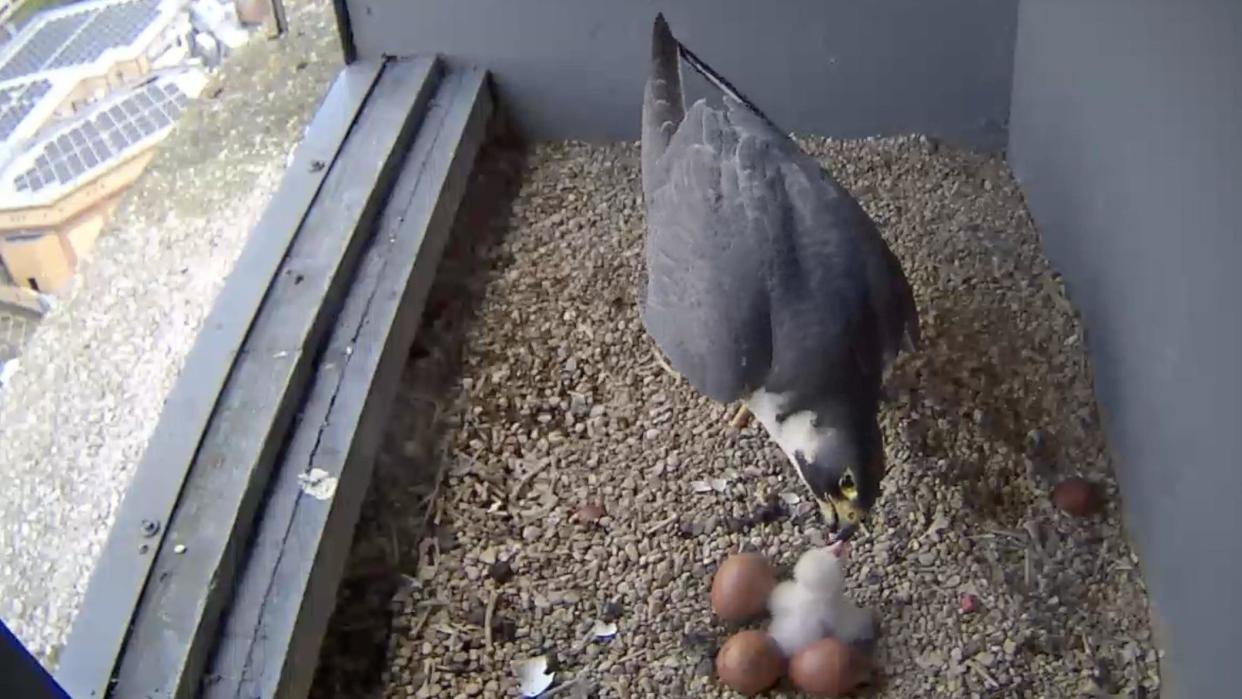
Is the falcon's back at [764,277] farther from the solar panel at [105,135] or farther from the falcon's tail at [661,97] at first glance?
the solar panel at [105,135]

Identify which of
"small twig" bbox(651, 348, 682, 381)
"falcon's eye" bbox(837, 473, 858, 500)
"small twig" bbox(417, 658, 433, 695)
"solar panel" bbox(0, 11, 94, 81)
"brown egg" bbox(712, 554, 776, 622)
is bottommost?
"small twig" bbox(417, 658, 433, 695)

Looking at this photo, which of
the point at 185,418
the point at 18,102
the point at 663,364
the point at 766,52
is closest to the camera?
the point at 18,102

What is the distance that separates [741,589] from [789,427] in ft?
0.95

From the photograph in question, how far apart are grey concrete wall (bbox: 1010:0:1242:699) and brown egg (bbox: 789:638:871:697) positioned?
0.47m

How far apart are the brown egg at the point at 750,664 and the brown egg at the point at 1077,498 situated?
0.59 meters

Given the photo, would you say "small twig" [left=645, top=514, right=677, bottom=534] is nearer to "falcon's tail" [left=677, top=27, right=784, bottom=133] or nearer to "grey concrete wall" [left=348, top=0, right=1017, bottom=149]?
"falcon's tail" [left=677, top=27, right=784, bottom=133]

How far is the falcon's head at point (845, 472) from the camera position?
1.89 meters

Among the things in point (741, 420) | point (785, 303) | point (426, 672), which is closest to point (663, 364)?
point (741, 420)

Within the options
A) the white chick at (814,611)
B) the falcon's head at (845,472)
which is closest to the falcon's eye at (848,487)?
the falcon's head at (845,472)

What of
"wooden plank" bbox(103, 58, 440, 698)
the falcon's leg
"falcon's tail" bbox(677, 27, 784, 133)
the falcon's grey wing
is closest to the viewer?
"wooden plank" bbox(103, 58, 440, 698)

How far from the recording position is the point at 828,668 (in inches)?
70.0

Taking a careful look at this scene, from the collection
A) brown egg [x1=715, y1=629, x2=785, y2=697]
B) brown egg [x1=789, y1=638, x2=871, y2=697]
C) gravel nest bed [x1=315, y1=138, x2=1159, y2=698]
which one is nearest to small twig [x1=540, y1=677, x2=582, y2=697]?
gravel nest bed [x1=315, y1=138, x2=1159, y2=698]

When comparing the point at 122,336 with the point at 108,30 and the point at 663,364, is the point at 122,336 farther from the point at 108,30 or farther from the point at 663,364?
the point at 663,364

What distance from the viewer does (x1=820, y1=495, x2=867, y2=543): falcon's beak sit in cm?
191
